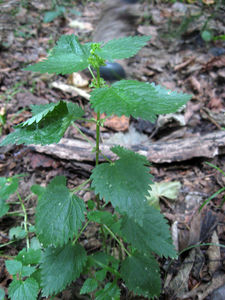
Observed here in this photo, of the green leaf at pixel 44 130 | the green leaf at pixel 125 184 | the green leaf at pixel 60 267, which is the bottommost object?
the green leaf at pixel 60 267

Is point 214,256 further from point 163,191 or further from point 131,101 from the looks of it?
point 131,101

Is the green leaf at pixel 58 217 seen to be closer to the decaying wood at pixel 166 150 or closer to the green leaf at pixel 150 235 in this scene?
the green leaf at pixel 150 235

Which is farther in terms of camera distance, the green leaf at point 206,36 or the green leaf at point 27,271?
the green leaf at point 206,36

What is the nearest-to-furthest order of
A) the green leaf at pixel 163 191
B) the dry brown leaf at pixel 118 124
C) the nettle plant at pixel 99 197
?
the nettle plant at pixel 99 197, the green leaf at pixel 163 191, the dry brown leaf at pixel 118 124

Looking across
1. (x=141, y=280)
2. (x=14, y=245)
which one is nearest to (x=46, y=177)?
(x=14, y=245)

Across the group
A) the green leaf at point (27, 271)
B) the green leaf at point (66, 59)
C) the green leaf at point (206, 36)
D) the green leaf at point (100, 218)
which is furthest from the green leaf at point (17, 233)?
the green leaf at point (206, 36)

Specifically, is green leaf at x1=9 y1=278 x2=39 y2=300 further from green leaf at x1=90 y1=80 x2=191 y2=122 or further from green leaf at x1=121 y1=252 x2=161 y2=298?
green leaf at x1=90 y1=80 x2=191 y2=122

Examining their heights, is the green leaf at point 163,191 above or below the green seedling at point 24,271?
below

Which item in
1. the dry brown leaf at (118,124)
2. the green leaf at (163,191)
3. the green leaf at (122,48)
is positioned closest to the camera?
the green leaf at (122,48)
